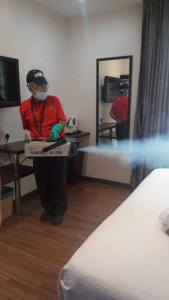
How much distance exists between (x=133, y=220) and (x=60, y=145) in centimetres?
126

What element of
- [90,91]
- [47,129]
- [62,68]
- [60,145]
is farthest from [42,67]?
[60,145]

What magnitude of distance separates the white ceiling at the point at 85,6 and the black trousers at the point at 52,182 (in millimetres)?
1873

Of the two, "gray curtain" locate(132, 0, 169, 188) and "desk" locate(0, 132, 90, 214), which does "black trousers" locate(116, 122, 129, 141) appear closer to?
"gray curtain" locate(132, 0, 169, 188)

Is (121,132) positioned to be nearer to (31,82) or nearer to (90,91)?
(90,91)

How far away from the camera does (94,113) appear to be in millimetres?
3598

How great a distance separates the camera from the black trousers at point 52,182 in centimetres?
248

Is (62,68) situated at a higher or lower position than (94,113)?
higher

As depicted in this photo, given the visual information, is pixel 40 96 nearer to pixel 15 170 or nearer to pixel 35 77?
pixel 35 77

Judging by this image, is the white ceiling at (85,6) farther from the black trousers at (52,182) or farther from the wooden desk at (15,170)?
the black trousers at (52,182)

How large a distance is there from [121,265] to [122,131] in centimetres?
256

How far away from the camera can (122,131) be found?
338cm

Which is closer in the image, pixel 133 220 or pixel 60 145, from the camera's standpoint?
pixel 133 220

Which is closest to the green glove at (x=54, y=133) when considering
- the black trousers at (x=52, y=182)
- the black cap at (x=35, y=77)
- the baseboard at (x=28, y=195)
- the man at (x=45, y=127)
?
the man at (x=45, y=127)

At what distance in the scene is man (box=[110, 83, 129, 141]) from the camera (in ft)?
10.8
